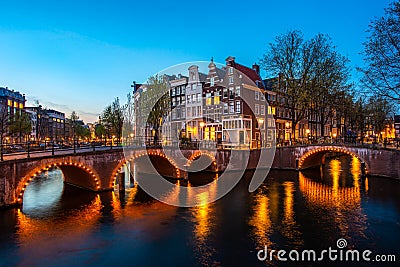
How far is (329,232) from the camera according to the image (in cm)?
1599

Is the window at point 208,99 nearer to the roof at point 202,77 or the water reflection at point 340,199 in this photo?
the roof at point 202,77

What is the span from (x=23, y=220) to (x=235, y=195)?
16982 millimetres

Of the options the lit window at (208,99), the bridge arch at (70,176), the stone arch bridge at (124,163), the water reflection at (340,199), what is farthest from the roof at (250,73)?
the bridge arch at (70,176)

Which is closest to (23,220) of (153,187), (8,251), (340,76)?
(8,251)

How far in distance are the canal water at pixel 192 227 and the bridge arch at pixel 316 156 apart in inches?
323

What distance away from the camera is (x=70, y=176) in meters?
30.4

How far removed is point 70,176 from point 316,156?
3508 cm

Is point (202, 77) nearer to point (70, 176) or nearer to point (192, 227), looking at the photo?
point (70, 176)

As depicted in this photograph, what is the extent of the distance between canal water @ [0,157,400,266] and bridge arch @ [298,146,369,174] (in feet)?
26.9

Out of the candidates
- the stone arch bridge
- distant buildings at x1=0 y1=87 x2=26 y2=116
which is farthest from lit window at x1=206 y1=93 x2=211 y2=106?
distant buildings at x1=0 y1=87 x2=26 y2=116

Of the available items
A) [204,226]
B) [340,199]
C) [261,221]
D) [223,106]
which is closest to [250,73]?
[223,106]

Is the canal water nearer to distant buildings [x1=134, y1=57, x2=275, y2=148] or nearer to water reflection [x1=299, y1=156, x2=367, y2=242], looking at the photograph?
water reflection [x1=299, y1=156, x2=367, y2=242]

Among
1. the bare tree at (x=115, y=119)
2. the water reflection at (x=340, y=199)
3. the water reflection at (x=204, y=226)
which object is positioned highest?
the bare tree at (x=115, y=119)

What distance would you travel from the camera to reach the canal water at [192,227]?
525 inches
